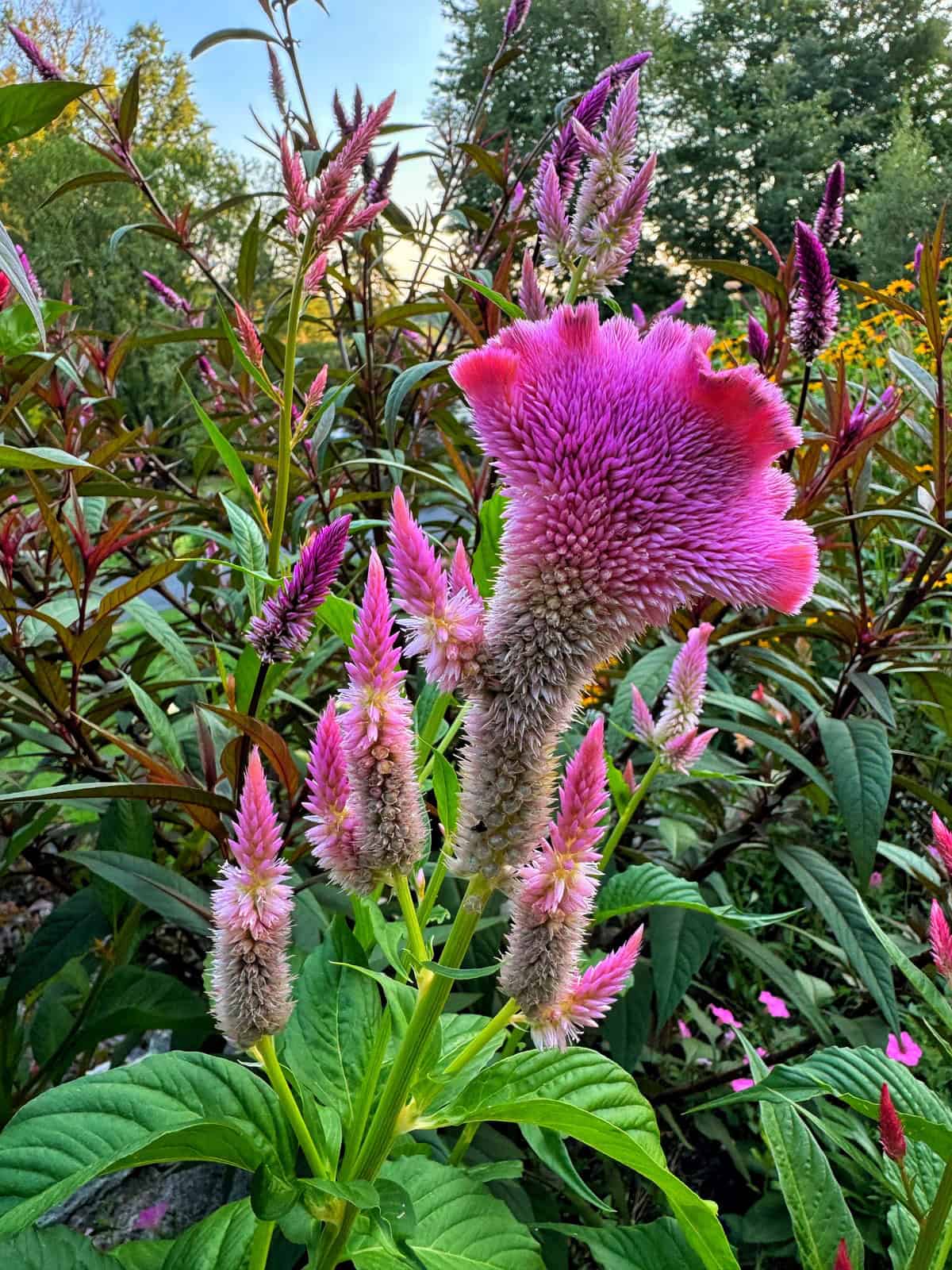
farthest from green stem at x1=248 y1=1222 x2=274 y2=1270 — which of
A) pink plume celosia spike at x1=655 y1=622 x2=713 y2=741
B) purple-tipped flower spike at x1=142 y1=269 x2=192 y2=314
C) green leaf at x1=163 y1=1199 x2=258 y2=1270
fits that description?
purple-tipped flower spike at x1=142 y1=269 x2=192 y2=314

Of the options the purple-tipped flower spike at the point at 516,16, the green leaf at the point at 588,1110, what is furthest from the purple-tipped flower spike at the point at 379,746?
the purple-tipped flower spike at the point at 516,16

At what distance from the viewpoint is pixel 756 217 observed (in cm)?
2686

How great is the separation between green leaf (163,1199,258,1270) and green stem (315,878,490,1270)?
156 mm

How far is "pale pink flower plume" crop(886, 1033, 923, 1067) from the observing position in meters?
1.90

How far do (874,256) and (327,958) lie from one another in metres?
22.0

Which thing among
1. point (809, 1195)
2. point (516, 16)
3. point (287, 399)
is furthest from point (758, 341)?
point (809, 1195)

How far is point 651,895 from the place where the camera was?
3.26 ft

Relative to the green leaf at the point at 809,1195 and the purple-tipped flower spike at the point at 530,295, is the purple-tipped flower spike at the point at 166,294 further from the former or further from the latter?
the green leaf at the point at 809,1195

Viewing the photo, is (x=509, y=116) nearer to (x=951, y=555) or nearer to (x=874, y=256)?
(x=874, y=256)

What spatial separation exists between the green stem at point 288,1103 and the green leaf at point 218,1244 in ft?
0.57

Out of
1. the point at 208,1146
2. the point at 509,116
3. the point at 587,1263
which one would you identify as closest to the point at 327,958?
the point at 208,1146

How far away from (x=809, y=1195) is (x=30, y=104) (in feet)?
4.51

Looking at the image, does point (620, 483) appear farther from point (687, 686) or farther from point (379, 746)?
point (687, 686)

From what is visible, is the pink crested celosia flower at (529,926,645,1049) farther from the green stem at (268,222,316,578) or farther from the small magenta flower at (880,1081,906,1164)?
the green stem at (268,222,316,578)
